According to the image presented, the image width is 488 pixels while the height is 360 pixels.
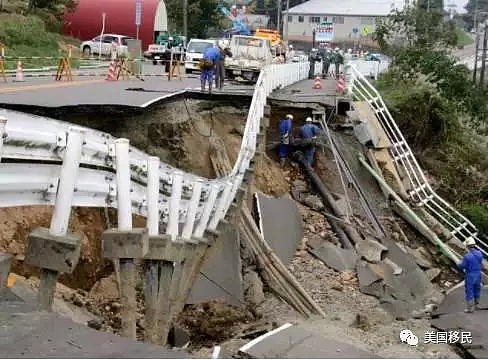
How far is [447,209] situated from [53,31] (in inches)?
1350

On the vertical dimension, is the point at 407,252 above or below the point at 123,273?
below

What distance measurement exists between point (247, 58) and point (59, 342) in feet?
84.1

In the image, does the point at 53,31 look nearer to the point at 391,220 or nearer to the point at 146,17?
the point at 146,17

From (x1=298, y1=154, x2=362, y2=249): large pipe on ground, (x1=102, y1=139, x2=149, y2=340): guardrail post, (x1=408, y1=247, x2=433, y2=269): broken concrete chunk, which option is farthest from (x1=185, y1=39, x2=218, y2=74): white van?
(x1=102, y1=139, x2=149, y2=340): guardrail post

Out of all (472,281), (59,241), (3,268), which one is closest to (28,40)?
(472,281)

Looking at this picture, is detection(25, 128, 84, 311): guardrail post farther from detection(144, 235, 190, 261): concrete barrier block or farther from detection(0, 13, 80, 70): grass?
detection(0, 13, 80, 70): grass

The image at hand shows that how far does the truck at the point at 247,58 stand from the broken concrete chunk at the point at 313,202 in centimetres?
994

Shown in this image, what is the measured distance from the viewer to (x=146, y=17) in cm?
5288

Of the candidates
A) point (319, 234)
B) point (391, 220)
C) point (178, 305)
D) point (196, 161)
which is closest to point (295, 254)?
point (319, 234)

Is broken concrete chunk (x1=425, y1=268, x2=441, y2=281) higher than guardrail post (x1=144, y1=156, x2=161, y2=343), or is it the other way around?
guardrail post (x1=144, y1=156, x2=161, y2=343)

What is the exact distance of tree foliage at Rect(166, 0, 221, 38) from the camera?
2466 inches

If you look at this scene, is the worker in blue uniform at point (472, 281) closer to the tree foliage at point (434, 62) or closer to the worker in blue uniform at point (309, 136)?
the worker in blue uniform at point (309, 136)

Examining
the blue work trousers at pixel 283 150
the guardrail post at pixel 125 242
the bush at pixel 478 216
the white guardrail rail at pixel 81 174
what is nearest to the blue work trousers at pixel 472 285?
the white guardrail rail at pixel 81 174

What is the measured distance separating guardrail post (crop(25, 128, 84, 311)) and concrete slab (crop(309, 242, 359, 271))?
10.5 meters
